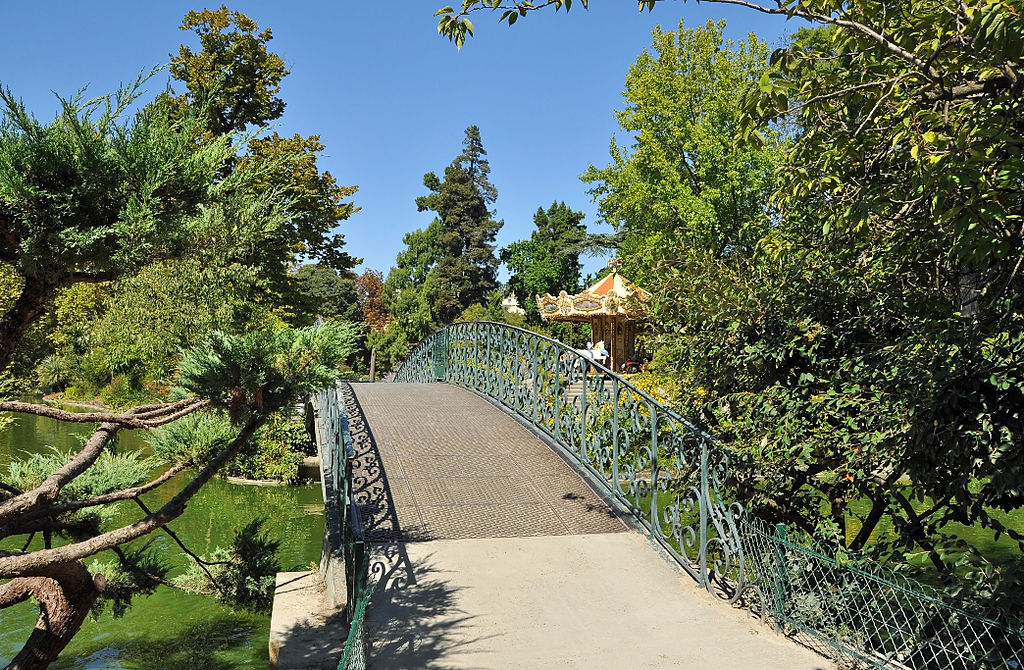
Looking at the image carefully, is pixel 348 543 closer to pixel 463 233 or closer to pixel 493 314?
pixel 493 314

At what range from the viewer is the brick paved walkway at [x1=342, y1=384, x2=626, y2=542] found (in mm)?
6449

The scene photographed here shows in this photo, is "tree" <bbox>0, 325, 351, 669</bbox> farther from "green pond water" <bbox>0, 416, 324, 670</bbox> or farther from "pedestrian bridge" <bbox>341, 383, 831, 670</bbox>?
"green pond water" <bbox>0, 416, 324, 670</bbox>

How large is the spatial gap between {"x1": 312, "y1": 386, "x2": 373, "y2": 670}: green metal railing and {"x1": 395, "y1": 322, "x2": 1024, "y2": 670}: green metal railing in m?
2.37

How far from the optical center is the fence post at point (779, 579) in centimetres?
471

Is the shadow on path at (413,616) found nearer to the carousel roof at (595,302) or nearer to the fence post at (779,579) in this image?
the fence post at (779,579)

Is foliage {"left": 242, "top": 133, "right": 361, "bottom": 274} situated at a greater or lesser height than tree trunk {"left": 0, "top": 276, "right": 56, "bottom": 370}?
greater

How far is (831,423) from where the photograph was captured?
5.52m

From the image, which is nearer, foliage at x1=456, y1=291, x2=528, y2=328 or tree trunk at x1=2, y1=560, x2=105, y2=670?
tree trunk at x1=2, y1=560, x2=105, y2=670

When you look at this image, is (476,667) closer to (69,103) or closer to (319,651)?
(319,651)

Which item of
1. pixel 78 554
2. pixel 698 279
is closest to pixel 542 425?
pixel 698 279

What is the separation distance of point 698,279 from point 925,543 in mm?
2504

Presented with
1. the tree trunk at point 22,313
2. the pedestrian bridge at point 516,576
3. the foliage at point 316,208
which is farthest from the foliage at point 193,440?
the foliage at point 316,208

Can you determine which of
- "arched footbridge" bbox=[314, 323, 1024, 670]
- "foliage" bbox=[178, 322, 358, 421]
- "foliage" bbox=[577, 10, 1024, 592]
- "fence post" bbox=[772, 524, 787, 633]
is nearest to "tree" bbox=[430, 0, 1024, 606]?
"foliage" bbox=[577, 10, 1024, 592]

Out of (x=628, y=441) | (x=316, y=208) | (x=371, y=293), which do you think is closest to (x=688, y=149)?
(x=316, y=208)
